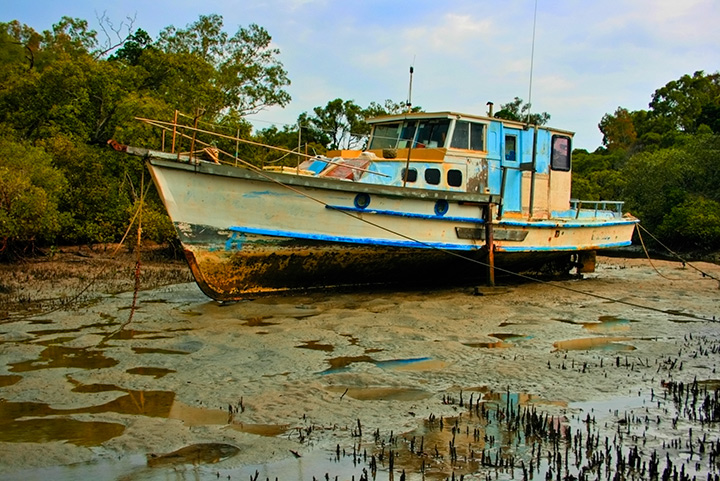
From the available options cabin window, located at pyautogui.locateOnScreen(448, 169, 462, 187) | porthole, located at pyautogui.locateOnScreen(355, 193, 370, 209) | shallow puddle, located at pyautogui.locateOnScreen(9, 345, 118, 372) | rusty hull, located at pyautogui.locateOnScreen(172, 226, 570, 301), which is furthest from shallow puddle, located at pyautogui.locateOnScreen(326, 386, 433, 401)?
cabin window, located at pyautogui.locateOnScreen(448, 169, 462, 187)

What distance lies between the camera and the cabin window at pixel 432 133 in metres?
13.1

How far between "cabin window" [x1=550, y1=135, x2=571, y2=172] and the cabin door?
1.12 meters

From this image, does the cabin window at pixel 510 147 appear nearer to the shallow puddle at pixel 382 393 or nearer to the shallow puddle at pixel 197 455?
the shallow puddle at pixel 382 393

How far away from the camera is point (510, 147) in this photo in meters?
13.9

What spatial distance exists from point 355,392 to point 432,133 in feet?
25.6

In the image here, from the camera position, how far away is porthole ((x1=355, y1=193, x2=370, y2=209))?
11.5 metres

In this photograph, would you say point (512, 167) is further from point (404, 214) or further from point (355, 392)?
point (355, 392)

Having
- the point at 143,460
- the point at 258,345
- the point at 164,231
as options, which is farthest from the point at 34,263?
the point at 143,460

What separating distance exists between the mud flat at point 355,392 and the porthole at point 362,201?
1700 millimetres

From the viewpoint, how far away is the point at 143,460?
475cm

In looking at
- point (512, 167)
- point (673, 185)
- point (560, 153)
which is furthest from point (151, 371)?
point (673, 185)

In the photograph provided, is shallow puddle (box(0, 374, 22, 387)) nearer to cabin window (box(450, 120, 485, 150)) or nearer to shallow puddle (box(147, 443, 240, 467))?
shallow puddle (box(147, 443, 240, 467))

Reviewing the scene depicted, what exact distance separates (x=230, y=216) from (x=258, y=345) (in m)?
3.05

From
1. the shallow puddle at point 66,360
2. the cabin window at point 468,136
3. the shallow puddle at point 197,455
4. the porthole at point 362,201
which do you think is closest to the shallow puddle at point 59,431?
the shallow puddle at point 197,455
